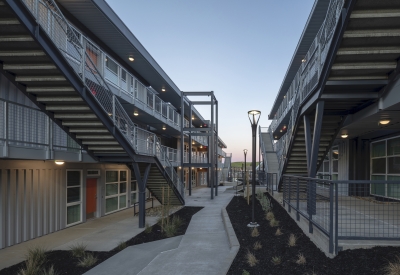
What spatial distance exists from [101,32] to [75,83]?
766 cm

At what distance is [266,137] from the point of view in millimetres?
30359

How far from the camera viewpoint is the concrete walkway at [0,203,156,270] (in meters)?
8.51

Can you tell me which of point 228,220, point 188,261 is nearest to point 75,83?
point 188,261

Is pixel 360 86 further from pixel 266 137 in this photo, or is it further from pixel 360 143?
pixel 266 137

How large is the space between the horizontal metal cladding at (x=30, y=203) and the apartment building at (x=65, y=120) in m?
0.03

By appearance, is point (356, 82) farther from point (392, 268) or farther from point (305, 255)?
point (392, 268)

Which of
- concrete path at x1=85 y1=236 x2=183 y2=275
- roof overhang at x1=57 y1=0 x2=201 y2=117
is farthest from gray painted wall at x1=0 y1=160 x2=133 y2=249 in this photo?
roof overhang at x1=57 y1=0 x2=201 y2=117

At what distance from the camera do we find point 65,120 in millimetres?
9188

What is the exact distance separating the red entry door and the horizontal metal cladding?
2081mm

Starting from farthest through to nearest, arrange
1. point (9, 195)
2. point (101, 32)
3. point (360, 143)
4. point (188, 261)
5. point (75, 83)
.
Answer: point (360, 143), point (101, 32), point (9, 195), point (75, 83), point (188, 261)

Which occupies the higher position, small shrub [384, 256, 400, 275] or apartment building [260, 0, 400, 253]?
apartment building [260, 0, 400, 253]

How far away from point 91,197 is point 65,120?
20.7ft

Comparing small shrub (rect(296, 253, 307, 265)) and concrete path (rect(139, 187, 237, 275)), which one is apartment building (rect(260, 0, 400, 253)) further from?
concrete path (rect(139, 187, 237, 275))

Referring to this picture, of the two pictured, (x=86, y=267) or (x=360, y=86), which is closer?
(x=86, y=267)
